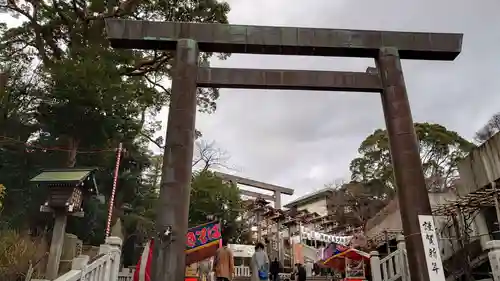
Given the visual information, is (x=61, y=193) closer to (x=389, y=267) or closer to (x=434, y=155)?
(x=389, y=267)

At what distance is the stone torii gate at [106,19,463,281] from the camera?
6668 mm

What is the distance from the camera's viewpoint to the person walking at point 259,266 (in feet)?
31.0

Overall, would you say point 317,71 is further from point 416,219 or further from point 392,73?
point 416,219

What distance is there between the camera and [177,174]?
20.9 ft

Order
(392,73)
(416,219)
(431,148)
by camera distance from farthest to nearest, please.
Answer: (431,148)
(392,73)
(416,219)

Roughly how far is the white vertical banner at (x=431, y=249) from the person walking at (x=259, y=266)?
4.26 meters

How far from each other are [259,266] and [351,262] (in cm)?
804

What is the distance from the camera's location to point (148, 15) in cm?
1714

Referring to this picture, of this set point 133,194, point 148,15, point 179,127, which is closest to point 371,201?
point 133,194

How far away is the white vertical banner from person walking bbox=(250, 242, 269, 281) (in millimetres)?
4258

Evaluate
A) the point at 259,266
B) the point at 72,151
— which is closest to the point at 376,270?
the point at 259,266

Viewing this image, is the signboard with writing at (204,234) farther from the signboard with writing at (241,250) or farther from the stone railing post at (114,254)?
the signboard with writing at (241,250)

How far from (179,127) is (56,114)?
39.0ft

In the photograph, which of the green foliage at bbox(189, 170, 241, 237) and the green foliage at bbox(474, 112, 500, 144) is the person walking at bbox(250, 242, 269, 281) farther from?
the green foliage at bbox(474, 112, 500, 144)
